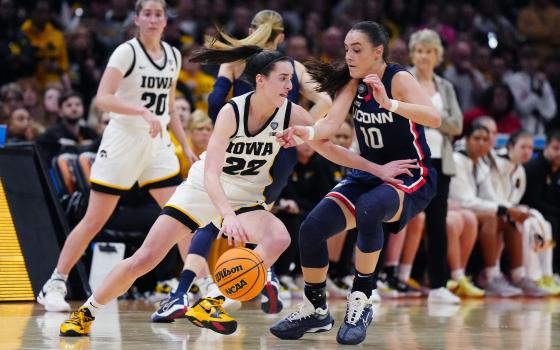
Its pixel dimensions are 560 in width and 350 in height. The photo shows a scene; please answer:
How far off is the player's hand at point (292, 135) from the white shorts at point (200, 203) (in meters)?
0.59

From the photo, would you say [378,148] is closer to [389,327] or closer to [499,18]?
[389,327]

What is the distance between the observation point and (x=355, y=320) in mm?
5539

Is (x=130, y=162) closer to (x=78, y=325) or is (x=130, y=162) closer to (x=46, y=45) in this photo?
(x=78, y=325)

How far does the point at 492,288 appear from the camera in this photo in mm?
10273

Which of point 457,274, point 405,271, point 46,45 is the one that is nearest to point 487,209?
point 457,274

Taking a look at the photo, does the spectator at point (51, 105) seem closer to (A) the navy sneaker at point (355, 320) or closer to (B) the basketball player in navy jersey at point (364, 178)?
(B) the basketball player in navy jersey at point (364, 178)

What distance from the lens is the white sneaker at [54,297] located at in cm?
710

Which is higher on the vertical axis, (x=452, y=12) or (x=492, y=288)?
(x=452, y=12)

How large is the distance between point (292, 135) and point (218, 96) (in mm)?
1728

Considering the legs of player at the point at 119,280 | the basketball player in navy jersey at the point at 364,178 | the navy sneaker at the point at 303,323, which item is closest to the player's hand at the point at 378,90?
the basketball player in navy jersey at the point at 364,178

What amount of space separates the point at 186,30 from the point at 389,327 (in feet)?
25.5

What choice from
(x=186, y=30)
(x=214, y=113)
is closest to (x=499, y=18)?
(x=186, y=30)

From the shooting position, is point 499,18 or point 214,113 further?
point 499,18

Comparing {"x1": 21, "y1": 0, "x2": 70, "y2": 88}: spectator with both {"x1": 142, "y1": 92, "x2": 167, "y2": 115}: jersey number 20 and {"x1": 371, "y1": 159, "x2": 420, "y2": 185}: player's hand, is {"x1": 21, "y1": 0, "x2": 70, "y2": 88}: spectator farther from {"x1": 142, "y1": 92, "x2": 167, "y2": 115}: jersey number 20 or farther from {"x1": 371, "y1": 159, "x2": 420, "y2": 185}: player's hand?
{"x1": 371, "y1": 159, "x2": 420, "y2": 185}: player's hand
